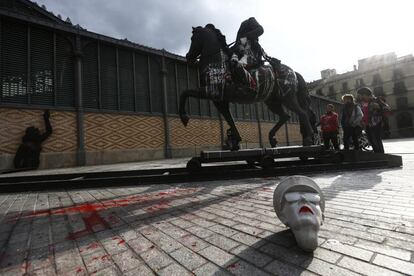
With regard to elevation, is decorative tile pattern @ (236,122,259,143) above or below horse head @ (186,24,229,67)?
below

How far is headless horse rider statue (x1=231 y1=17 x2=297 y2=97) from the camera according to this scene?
4914 mm

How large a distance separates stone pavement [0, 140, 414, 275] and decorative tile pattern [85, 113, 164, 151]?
10.6 meters

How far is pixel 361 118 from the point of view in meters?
6.51

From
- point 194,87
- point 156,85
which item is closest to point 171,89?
point 156,85

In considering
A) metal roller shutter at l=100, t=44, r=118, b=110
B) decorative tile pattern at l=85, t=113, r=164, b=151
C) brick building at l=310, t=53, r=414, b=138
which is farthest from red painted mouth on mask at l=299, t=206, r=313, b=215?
brick building at l=310, t=53, r=414, b=138

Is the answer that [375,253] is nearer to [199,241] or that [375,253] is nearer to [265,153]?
[199,241]

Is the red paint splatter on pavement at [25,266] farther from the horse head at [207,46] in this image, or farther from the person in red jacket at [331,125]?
the person in red jacket at [331,125]

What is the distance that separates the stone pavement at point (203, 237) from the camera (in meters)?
1.28

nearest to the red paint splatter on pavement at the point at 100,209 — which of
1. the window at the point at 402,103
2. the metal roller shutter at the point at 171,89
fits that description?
the metal roller shutter at the point at 171,89

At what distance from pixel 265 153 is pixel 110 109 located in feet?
38.1

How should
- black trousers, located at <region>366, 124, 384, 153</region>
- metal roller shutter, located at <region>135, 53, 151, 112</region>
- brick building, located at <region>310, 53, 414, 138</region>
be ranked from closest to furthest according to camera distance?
black trousers, located at <region>366, 124, 384, 153</region> → metal roller shutter, located at <region>135, 53, 151, 112</region> → brick building, located at <region>310, 53, 414, 138</region>

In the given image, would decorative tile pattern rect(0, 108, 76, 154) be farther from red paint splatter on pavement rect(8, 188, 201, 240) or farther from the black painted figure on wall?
red paint splatter on pavement rect(8, 188, 201, 240)

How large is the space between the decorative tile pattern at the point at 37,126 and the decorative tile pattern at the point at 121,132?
2.63 feet

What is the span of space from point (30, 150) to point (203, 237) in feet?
39.6
